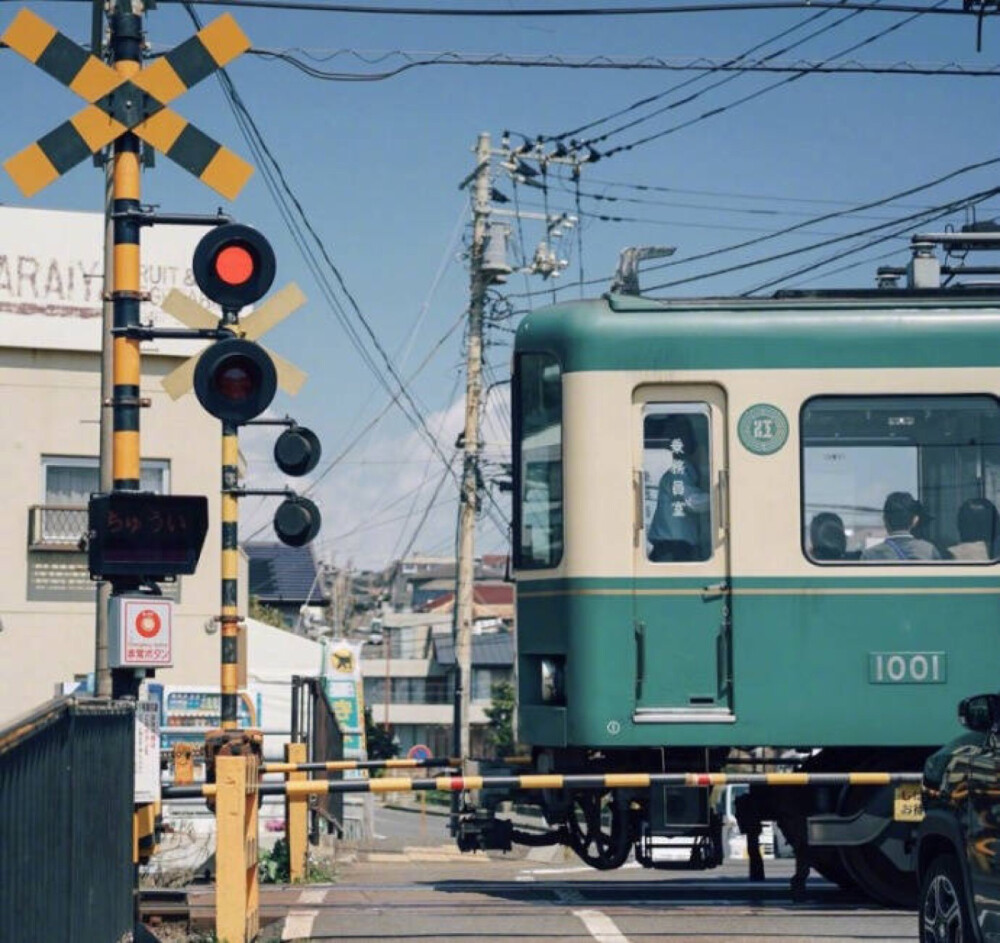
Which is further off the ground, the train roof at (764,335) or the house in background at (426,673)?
the train roof at (764,335)

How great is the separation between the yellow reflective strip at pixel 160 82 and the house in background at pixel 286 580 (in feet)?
186

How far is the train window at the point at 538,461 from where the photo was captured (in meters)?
12.3

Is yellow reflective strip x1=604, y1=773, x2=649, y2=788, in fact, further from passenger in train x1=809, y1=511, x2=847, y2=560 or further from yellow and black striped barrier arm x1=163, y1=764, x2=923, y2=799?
passenger in train x1=809, y1=511, x2=847, y2=560

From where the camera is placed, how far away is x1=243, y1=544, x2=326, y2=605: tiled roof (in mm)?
70062

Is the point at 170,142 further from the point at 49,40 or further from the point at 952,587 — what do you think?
the point at 952,587

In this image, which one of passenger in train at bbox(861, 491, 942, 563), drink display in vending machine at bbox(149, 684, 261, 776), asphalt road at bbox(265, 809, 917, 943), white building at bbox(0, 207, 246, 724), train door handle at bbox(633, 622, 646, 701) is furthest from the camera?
white building at bbox(0, 207, 246, 724)

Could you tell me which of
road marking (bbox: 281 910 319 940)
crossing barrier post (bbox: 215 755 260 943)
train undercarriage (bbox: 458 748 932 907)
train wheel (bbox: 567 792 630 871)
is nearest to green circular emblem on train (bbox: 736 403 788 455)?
train undercarriage (bbox: 458 748 932 907)

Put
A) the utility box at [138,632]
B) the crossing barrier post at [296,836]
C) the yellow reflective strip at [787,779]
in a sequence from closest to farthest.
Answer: the utility box at [138,632] < the yellow reflective strip at [787,779] < the crossing barrier post at [296,836]

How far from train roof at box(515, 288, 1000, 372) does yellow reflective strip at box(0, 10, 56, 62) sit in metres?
3.47

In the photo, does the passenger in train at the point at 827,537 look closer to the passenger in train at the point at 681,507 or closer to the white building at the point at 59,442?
the passenger in train at the point at 681,507

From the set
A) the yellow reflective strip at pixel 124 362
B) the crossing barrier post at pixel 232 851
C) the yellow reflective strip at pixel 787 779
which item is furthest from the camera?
the yellow reflective strip at pixel 787 779

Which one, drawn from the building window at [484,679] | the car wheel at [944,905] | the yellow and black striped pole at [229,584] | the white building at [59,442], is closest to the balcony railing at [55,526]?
the white building at [59,442]

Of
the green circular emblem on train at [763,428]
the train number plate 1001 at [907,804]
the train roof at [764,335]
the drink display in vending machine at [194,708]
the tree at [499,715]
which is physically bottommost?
the tree at [499,715]

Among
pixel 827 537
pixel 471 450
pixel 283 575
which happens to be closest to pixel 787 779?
pixel 827 537
